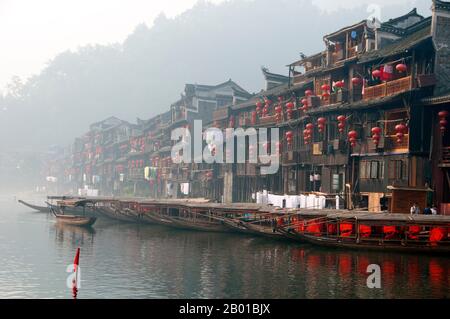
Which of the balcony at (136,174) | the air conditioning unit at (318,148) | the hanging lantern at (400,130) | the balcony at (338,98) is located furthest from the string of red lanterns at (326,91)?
the balcony at (136,174)

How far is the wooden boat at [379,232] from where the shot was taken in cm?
3125

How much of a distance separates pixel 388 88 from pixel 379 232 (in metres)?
12.7

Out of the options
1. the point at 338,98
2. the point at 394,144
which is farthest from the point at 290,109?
the point at 394,144

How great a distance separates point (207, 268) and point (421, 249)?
12.5m

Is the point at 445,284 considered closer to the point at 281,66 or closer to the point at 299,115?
the point at 299,115

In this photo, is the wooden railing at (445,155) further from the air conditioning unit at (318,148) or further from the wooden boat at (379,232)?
the air conditioning unit at (318,148)

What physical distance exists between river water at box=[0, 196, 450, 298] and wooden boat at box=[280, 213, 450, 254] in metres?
0.58

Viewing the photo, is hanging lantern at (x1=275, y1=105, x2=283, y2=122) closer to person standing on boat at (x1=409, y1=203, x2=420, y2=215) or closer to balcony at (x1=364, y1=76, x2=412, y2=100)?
balcony at (x1=364, y1=76, x2=412, y2=100)

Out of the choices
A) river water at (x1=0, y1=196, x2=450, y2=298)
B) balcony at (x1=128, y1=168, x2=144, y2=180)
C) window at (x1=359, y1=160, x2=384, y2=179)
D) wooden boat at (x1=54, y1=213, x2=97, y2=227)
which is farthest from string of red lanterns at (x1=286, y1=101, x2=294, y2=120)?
balcony at (x1=128, y1=168, x2=144, y2=180)

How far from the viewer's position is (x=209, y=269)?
29531 mm

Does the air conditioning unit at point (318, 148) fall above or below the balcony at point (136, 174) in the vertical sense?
above

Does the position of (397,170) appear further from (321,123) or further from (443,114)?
(321,123)

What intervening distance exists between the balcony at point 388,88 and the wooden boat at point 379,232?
38.1ft

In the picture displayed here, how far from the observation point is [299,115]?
5462cm
